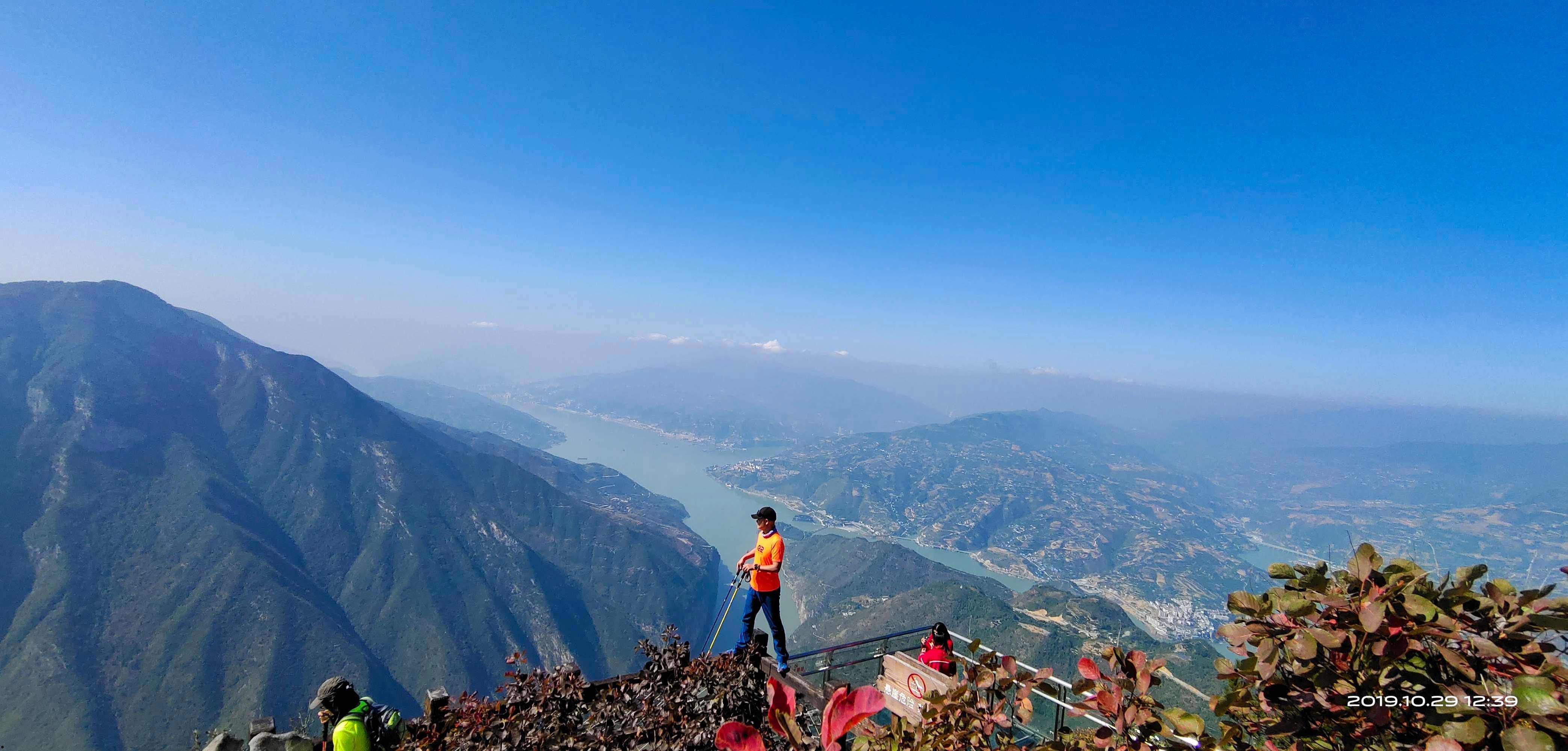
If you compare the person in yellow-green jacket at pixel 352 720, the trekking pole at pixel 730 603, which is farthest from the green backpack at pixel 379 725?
the trekking pole at pixel 730 603

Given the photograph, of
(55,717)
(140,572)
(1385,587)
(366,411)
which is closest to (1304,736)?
(1385,587)

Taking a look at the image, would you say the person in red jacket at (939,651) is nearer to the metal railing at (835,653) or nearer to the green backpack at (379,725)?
the metal railing at (835,653)

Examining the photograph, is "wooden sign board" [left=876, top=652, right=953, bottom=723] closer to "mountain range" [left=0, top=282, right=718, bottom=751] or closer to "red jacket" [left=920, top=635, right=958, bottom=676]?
"red jacket" [left=920, top=635, right=958, bottom=676]

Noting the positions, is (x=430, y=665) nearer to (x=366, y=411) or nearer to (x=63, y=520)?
(x=63, y=520)

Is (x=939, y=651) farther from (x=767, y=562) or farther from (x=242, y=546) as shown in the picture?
(x=242, y=546)

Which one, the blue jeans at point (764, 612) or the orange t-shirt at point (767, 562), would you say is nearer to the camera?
the blue jeans at point (764, 612)
